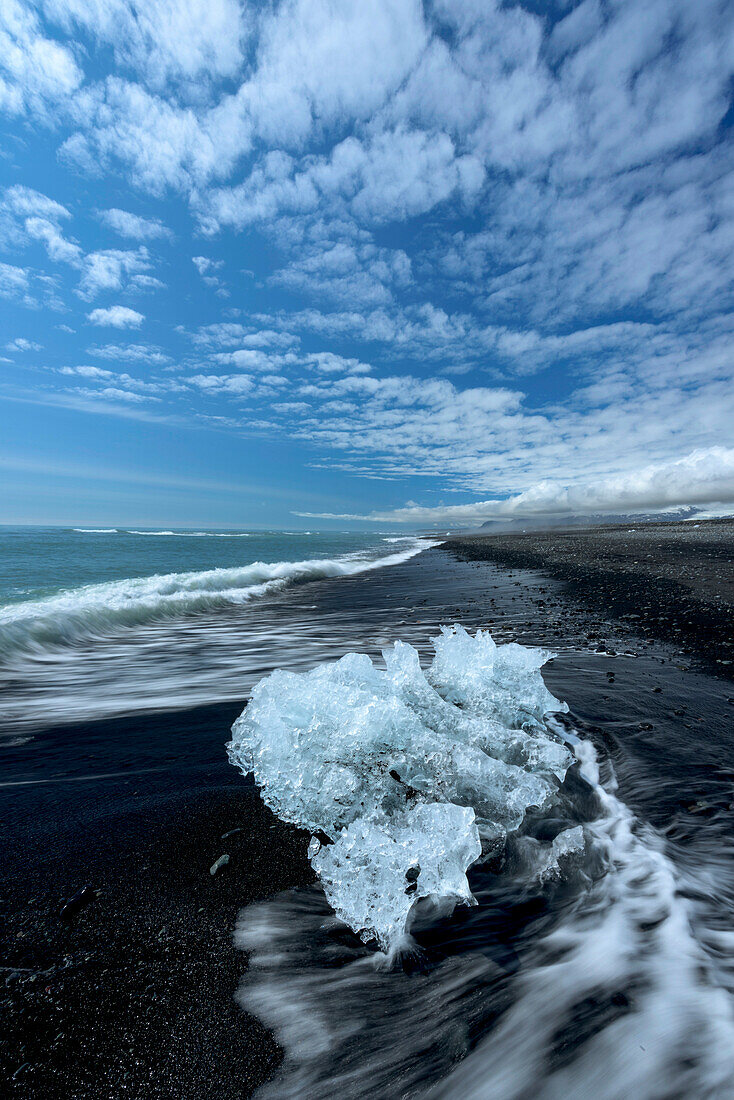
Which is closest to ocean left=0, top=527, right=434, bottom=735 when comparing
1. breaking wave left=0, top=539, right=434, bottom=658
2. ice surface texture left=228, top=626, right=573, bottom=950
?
breaking wave left=0, top=539, right=434, bottom=658

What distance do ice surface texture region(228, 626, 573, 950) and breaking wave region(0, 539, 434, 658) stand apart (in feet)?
24.7

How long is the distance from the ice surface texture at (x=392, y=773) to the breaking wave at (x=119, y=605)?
752 cm

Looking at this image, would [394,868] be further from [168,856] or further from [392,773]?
[168,856]

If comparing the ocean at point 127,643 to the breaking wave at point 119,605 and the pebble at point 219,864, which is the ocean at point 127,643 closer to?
the breaking wave at point 119,605

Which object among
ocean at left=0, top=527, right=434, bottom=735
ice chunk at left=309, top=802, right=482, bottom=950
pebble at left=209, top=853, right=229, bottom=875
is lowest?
ocean at left=0, top=527, right=434, bottom=735

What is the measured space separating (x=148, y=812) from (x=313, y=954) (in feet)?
5.04

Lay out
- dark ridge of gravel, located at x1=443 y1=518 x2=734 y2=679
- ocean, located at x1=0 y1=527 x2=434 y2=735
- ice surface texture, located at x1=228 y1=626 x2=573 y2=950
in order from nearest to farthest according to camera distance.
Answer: ice surface texture, located at x1=228 y1=626 x2=573 y2=950, ocean, located at x1=0 y1=527 x2=434 y2=735, dark ridge of gravel, located at x1=443 y1=518 x2=734 y2=679

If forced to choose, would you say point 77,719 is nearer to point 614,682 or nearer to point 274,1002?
point 274,1002

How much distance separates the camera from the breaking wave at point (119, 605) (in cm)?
898

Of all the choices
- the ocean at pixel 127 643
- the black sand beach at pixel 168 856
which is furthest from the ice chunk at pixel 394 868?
the ocean at pixel 127 643

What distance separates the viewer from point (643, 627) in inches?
309

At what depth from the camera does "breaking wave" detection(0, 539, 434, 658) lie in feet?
29.5

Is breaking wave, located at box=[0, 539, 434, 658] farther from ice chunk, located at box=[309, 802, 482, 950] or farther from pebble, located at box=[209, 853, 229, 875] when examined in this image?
ice chunk, located at box=[309, 802, 482, 950]

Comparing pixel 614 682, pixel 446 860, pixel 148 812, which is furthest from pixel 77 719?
pixel 614 682
